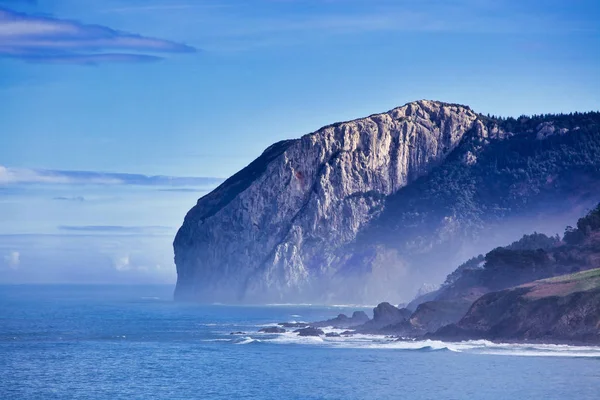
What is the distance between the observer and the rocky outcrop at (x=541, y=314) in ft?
300

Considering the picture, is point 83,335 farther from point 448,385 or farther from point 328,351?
point 448,385

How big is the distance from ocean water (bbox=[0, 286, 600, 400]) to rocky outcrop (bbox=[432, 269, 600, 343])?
86.2 inches

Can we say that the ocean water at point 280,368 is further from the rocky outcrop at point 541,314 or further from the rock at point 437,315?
the rock at point 437,315

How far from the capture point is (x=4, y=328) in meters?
146

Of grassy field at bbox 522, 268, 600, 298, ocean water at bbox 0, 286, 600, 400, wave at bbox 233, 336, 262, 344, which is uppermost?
grassy field at bbox 522, 268, 600, 298

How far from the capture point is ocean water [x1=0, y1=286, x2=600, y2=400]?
73.1m

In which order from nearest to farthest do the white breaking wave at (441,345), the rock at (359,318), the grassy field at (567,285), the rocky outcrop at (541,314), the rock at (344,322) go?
the white breaking wave at (441,345), the rocky outcrop at (541,314), the grassy field at (567,285), the rock at (344,322), the rock at (359,318)

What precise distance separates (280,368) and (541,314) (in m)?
25.5

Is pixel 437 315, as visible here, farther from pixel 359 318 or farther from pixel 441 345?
pixel 359 318

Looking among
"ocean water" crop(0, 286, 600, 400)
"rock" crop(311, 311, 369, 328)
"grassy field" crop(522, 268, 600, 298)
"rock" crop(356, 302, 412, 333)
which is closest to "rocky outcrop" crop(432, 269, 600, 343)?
"grassy field" crop(522, 268, 600, 298)

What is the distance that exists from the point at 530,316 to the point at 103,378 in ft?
132

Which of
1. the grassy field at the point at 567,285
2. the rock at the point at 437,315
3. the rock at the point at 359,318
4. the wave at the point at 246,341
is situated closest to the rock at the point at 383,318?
the rock at the point at 437,315

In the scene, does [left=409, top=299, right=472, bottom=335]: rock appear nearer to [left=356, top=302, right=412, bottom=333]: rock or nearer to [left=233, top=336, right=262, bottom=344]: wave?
[left=356, top=302, right=412, bottom=333]: rock

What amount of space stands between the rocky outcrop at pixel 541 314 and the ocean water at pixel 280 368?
219 cm
